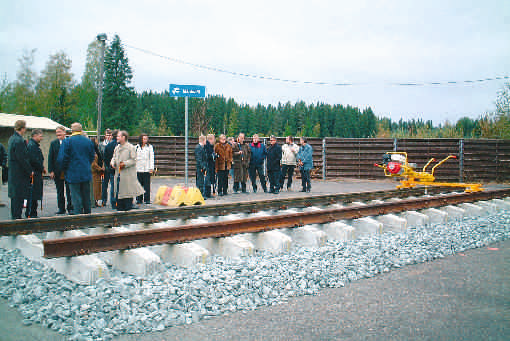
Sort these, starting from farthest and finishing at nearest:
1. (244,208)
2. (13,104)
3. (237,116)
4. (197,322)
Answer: (237,116), (13,104), (244,208), (197,322)

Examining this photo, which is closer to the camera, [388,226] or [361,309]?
[361,309]

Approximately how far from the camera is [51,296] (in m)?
4.30

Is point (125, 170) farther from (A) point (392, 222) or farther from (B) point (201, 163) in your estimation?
(A) point (392, 222)

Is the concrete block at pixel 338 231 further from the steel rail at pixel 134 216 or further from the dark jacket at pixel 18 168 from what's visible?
the dark jacket at pixel 18 168

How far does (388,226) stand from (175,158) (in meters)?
18.8

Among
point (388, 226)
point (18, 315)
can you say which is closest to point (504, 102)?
point (388, 226)

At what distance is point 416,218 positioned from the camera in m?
8.74

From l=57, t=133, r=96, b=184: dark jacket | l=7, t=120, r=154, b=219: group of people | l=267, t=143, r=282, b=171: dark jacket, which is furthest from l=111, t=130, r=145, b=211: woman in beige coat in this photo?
l=267, t=143, r=282, b=171: dark jacket

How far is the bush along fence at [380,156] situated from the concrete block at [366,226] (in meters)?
15.9

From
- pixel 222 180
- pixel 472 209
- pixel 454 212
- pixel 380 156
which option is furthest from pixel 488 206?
pixel 380 156

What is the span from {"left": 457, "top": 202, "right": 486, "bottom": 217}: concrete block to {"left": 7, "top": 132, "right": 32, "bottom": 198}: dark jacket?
373 inches

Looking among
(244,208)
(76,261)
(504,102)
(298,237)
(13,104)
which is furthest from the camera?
(13,104)

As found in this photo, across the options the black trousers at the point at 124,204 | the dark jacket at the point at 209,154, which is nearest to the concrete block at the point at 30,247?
the black trousers at the point at 124,204

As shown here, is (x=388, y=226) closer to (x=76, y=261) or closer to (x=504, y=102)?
(x=76, y=261)
